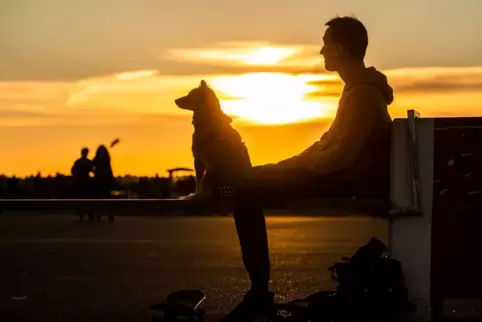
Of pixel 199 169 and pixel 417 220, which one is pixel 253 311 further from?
pixel 199 169

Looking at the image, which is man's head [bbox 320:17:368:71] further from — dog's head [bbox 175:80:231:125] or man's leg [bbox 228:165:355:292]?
dog's head [bbox 175:80:231:125]

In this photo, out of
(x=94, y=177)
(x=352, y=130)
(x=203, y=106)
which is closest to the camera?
(x=352, y=130)

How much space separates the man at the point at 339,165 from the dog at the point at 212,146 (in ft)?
0.55

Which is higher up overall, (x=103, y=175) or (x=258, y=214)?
(x=103, y=175)

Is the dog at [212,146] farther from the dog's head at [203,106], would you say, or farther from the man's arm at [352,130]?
the man's arm at [352,130]

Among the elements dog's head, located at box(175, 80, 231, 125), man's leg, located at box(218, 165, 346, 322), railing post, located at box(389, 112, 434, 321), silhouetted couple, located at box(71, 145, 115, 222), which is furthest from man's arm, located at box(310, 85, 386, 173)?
silhouetted couple, located at box(71, 145, 115, 222)

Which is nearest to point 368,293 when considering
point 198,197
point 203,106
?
point 198,197

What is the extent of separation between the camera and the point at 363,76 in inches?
233

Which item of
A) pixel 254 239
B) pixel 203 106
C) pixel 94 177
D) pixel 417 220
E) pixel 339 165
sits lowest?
pixel 254 239

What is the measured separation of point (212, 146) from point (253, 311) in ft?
4.11

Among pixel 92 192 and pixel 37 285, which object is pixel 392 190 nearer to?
pixel 37 285

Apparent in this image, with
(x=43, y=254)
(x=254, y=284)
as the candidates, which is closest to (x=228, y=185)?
(x=254, y=284)

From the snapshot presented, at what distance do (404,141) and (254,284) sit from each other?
1032 mm

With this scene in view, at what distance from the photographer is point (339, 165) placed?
5816 mm
